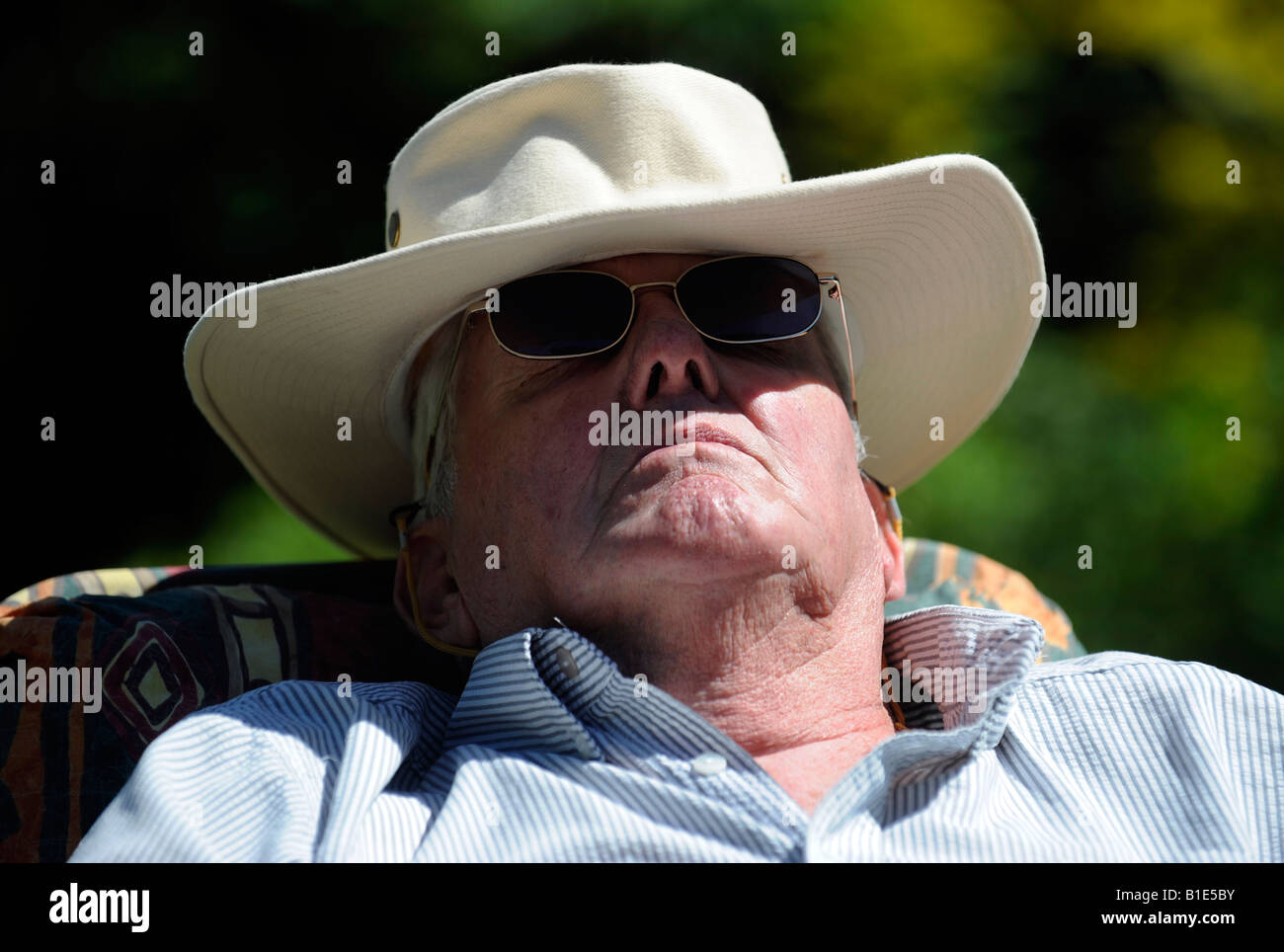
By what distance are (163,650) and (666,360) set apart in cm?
105

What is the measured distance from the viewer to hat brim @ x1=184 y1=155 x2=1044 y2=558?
2.02 meters

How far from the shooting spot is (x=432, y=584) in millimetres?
2324

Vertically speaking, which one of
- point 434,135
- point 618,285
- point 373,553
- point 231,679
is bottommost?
point 231,679

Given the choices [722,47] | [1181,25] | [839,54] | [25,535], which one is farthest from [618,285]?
[1181,25]

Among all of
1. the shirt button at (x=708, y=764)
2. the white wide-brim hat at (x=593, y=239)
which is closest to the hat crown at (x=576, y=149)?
the white wide-brim hat at (x=593, y=239)

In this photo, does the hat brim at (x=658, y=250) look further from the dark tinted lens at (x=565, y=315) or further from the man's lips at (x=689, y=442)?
the man's lips at (x=689, y=442)

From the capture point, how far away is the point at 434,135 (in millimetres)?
2221

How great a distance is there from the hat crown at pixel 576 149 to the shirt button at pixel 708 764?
0.92 m

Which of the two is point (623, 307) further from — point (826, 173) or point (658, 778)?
point (826, 173)

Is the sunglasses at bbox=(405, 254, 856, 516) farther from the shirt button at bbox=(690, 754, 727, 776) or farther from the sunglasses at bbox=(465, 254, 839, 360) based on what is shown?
the shirt button at bbox=(690, 754, 727, 776)
